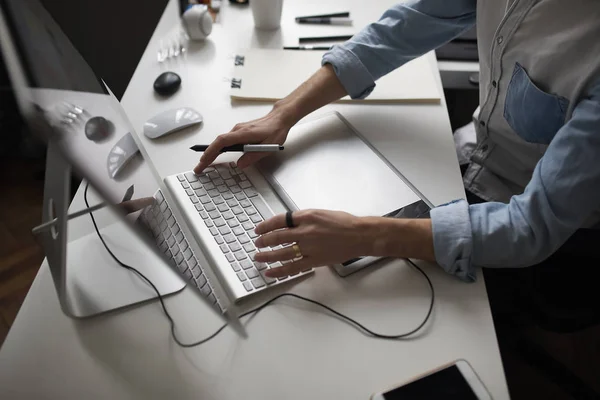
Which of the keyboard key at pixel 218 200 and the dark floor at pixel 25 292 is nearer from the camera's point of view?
the keyboard key at pixel 218 200

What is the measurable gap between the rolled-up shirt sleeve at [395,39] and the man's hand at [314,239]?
0.35 metres

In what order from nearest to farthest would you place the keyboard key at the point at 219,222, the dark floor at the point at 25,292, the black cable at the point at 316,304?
the black cable at the point at 316,304
the keyboard key at the point at 219,222
the dark floor at the point at 25,292

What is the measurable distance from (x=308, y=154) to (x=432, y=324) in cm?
37

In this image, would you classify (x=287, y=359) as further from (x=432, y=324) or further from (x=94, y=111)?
(x=94, y=111)

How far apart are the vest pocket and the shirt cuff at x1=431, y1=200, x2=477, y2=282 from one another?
0.72 feet

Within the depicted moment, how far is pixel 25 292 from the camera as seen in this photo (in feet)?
4.09

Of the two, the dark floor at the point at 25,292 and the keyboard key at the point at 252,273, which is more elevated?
the keyboard key at the point at 252,273

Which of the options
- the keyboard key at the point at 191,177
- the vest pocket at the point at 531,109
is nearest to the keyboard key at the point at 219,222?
the keyboard key at the point at 191,177

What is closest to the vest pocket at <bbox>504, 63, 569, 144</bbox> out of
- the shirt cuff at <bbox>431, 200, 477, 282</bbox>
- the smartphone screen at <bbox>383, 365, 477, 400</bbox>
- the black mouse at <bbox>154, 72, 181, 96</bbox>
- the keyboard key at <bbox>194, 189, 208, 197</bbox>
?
the shirt cuff at <bbox>431, 200, 477, 282</bbox>

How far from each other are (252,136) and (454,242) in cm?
38

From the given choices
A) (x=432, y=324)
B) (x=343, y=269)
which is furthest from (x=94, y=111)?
(x=432, y=324)

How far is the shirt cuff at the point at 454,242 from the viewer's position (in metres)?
0.70

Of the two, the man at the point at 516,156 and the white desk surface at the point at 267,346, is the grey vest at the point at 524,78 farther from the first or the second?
the white desk surface at the point at 267,346

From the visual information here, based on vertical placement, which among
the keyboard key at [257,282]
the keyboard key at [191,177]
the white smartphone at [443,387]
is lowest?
the white smartphone at [443,387]
